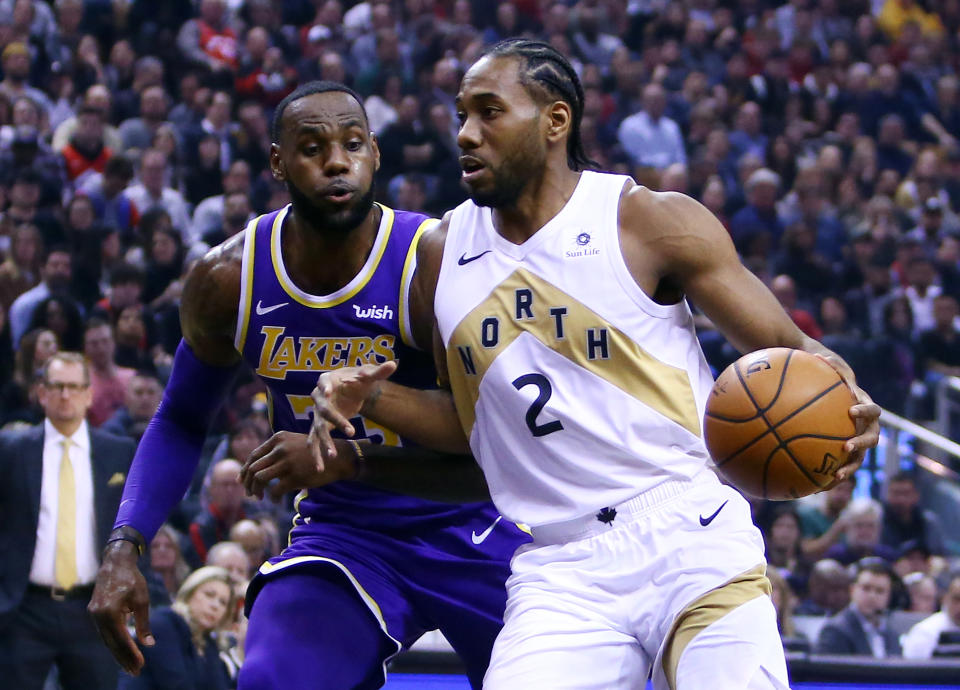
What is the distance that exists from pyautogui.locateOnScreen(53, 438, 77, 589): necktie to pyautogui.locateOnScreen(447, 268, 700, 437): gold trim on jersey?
3.29 metres

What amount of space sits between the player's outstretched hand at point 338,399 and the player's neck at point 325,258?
1.56 feet

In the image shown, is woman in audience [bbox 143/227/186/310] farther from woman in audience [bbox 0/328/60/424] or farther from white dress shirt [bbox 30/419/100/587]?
white dress shirt [bbox 30/419/100/587]

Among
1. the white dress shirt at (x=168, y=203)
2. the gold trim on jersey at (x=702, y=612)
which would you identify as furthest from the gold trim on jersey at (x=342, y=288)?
the white dress shirt at (x=168, y=203)

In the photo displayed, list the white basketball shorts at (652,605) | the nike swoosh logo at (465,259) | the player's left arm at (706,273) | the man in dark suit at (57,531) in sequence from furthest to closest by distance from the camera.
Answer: the man in dark suit at (57,531) < the nike swoosh logo at (465,259) < the player's left arm at (706,273) < the white basketball shorts at (652,605)

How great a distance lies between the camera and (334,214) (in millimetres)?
3582

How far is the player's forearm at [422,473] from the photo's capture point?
3.53 metres

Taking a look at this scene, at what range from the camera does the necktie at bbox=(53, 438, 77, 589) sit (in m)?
5.96

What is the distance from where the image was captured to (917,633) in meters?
7.21

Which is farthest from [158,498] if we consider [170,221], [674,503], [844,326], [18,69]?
[18,69]

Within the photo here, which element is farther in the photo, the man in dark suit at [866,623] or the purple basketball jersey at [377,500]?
the man in dark suit at [866,623]

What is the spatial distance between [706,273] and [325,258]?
42.5 inches

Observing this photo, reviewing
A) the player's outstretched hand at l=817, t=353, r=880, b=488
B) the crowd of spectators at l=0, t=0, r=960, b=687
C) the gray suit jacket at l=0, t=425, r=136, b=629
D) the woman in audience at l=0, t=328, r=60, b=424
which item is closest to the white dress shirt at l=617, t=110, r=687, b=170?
the crowd of spectators at l=0, t=0, r=960, b=687

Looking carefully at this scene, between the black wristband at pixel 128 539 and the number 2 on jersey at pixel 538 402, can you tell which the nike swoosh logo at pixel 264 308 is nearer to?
the black wristband at pixel 128 539

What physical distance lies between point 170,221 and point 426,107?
2757 mm
